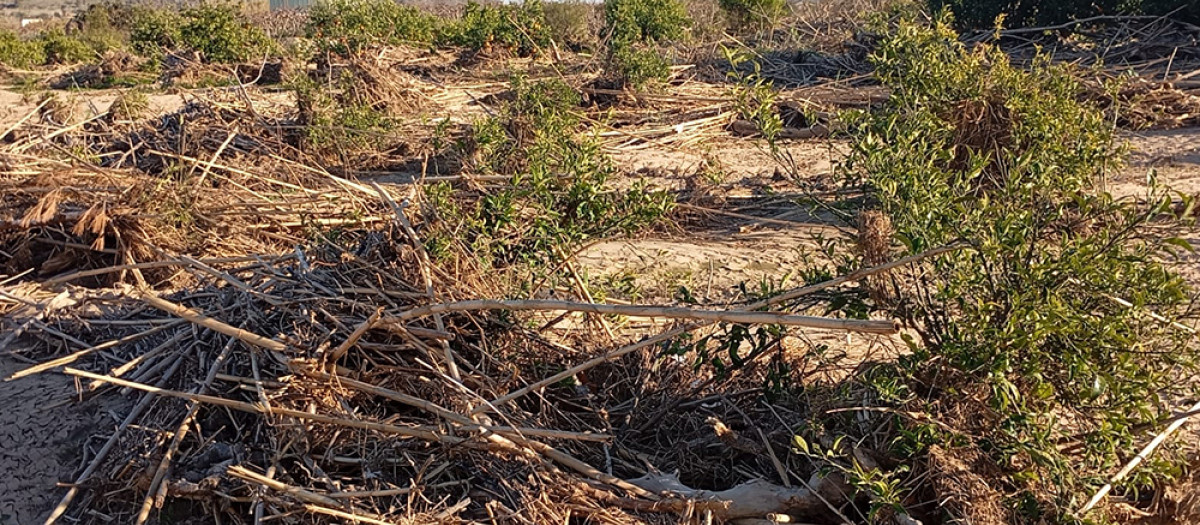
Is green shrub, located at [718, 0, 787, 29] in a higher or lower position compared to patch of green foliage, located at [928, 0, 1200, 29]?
lower

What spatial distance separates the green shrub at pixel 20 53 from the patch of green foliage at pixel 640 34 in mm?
8997

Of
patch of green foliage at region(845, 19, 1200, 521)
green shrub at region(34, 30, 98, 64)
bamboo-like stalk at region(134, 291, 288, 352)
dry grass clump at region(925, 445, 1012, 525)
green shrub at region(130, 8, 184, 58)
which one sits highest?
patch of green foliage at region(845, 19, 1200, 521)

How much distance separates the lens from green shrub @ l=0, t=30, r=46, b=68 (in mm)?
15195

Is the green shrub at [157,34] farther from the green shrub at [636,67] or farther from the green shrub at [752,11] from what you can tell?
the green shrub at [752,11]

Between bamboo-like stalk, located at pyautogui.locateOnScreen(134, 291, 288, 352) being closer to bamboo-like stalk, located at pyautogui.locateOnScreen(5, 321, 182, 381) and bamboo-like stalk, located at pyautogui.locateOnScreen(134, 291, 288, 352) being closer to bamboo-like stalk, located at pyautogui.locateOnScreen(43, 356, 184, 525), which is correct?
bamboo-like stalk, located at pyautogui.locateOnScreen(43, 356, 184, 525)

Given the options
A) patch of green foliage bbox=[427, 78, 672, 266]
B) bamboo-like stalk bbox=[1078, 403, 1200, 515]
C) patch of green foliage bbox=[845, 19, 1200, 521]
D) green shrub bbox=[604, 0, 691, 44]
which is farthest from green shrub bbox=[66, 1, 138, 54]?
bamboo-like stalk bbox=[1078, 403, 1200, 515]

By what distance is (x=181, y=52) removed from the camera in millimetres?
13828

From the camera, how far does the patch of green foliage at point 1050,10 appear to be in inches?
444

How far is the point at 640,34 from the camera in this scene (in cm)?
1368

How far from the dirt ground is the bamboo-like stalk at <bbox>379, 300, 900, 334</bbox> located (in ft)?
2.45

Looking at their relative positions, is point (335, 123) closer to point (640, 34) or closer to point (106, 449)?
point (106, 449)

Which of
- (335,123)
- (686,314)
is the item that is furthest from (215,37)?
(686,314)

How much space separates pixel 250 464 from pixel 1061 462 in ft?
7.79

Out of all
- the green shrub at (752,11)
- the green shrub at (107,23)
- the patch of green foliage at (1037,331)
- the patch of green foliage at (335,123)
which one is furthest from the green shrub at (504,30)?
the patch of green foliage at (1037,331)
